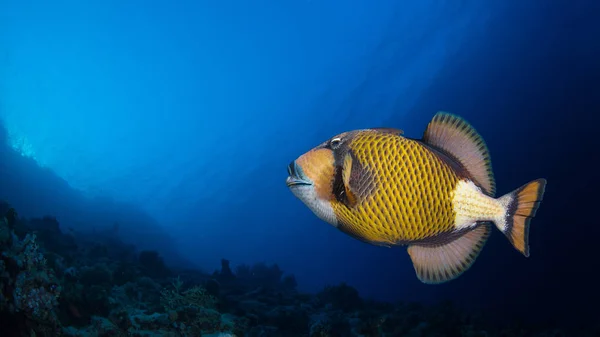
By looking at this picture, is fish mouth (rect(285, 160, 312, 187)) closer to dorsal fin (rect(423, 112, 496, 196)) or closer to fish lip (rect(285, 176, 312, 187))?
fish lip (rect(285, 176, 312, 187))

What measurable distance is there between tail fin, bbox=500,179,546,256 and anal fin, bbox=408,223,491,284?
0.45ft

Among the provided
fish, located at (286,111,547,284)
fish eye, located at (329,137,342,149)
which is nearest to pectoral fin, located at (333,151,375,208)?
fish, located at (286,111,547,284)

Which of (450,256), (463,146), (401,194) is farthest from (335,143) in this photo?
(450,256)

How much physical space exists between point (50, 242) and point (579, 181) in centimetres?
2830

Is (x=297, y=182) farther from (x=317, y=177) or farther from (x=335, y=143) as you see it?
(x=335, y=143)

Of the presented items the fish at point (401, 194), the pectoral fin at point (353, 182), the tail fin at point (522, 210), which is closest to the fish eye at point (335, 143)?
the fish at point (401, 194)

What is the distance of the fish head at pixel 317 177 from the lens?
1.31 meters

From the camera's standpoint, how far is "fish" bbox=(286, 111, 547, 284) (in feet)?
4.23

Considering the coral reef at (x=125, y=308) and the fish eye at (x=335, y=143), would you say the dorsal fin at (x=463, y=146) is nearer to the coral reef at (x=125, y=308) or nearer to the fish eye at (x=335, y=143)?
the fish eye at (x=335, y=143)

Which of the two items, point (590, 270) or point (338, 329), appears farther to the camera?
point (590, 270)

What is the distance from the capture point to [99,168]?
70062 millimetres

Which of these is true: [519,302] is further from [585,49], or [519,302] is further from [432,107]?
[432,107]

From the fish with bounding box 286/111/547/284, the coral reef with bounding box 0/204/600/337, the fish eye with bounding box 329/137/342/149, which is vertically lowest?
the coral reef with bounding box 0/204/600/337

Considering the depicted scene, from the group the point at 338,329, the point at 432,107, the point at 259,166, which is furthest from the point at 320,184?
the point at 259,166
